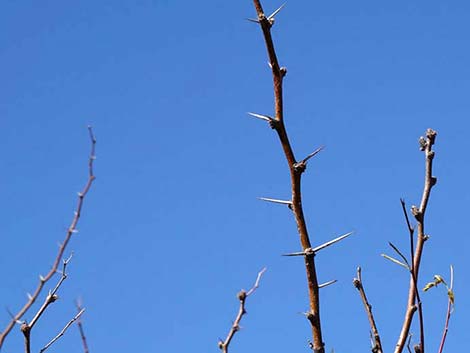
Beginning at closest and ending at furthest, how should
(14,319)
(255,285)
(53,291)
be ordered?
(14,319) < (255,285) < (53,291)

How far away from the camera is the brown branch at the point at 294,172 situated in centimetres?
254

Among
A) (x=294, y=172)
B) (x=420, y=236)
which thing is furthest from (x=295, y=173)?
(x=420, y=236)

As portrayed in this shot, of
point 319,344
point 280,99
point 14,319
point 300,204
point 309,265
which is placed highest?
point 280,99

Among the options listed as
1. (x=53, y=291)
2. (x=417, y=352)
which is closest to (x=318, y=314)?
(x=417, y=352)

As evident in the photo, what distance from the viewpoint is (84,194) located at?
98.8 inches

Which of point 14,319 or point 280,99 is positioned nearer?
point 14,319

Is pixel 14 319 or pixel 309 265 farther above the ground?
pixel 309 265

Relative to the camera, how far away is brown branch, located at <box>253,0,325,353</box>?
2.54 meters

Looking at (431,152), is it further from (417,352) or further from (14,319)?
(14,319)

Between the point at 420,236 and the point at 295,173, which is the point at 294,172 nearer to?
the point at 295,173

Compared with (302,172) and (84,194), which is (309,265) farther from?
(84,194)

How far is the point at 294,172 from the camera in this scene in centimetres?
265

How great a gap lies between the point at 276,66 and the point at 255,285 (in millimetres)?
812

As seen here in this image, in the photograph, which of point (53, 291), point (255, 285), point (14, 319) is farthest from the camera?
point (53, 291)
